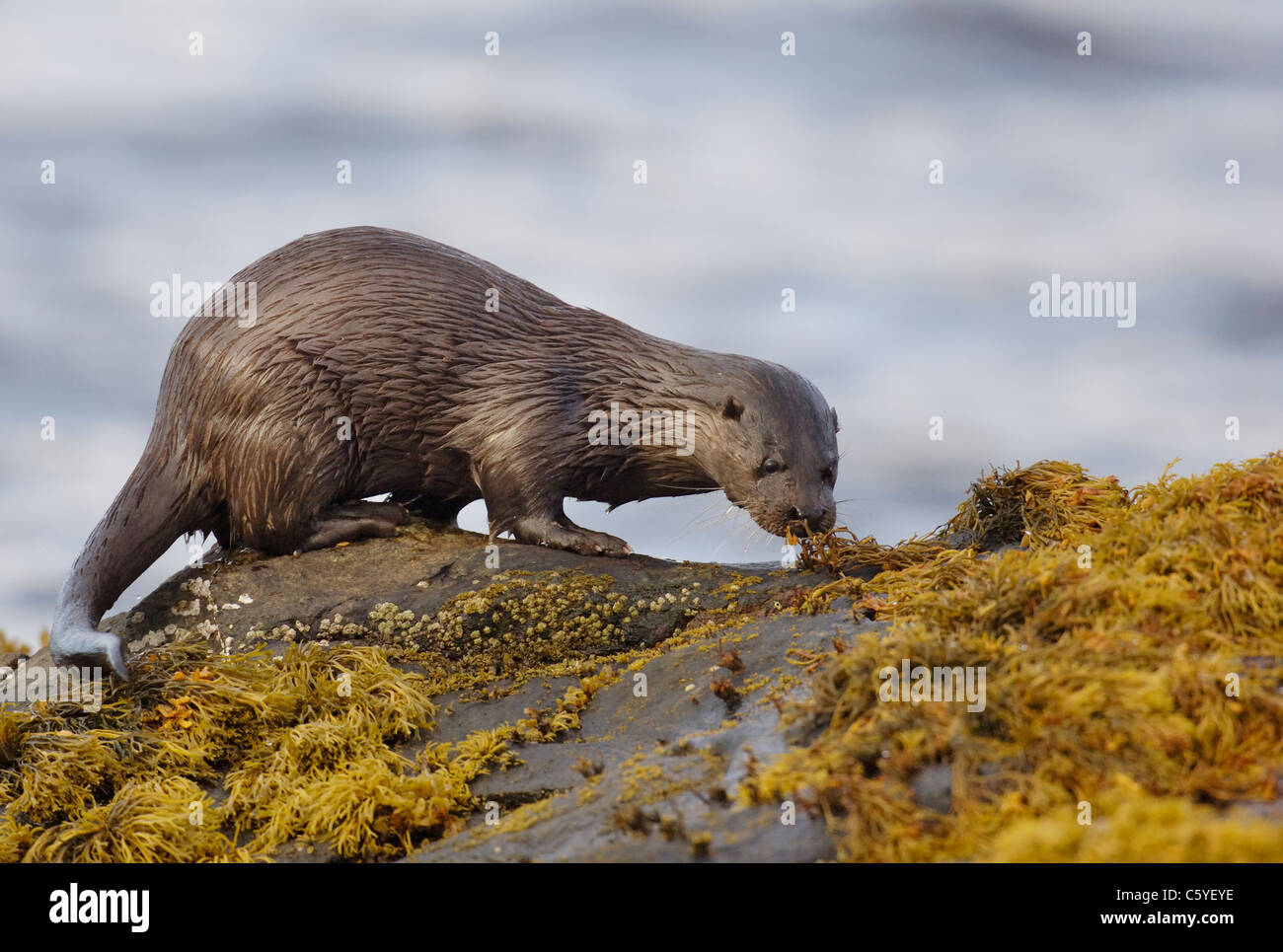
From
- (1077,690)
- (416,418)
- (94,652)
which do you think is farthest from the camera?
(416,418)

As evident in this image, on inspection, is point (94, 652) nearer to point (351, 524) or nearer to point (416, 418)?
point (351, 524)

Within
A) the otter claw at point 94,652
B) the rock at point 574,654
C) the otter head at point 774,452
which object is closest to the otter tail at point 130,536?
the rock at point 574,654

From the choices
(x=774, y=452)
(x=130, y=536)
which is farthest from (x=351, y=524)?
(x=774, y=452)

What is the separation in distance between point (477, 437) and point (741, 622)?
212cm

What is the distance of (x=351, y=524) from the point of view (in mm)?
6820

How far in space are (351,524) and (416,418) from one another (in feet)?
2.31

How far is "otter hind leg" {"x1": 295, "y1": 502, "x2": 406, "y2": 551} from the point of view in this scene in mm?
6770

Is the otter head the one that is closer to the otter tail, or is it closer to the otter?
the otter

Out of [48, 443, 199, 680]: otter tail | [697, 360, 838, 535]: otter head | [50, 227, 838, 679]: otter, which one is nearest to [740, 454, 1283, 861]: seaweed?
[697, 360, 838, 535]: otter head

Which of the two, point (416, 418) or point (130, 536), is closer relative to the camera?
point (130, 536)

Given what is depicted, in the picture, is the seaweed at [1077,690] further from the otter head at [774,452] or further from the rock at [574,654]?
the otter head at [774,452]
